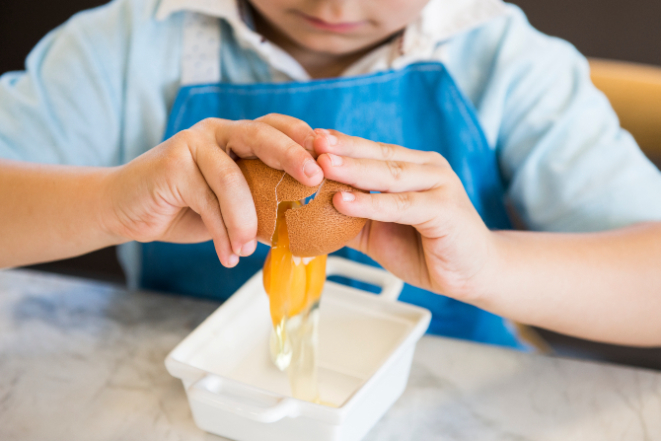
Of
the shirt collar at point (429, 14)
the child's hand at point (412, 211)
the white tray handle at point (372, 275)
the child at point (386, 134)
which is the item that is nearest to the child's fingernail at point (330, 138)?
the child's hand at point (412, 211)

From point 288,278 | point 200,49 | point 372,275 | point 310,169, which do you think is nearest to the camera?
point 310,169

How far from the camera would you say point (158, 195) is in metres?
0.48

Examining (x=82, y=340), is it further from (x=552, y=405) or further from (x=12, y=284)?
(x=552, y=405)

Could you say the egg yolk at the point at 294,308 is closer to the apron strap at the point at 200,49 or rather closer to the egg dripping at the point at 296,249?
the egg dripping at the point at 296,249

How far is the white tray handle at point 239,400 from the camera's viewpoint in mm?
433

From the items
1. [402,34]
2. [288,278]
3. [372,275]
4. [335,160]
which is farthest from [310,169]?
[402,34]

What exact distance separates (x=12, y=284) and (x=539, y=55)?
0.76 metres

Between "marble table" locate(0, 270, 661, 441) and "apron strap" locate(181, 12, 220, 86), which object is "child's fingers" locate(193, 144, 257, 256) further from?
"apron strap" locate(181, 12, 220, 86)

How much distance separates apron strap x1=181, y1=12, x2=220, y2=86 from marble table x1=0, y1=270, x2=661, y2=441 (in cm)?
31

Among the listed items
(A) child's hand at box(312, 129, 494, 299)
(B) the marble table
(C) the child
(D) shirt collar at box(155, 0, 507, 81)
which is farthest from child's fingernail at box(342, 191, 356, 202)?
(D) shirt collar at box(155, 0, 507, 81)

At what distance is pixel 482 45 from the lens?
78cm

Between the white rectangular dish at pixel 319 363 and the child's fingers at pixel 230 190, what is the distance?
13 centimetres

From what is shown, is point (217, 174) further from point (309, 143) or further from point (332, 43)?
point (332, 43)

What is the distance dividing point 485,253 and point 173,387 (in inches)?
13.4
